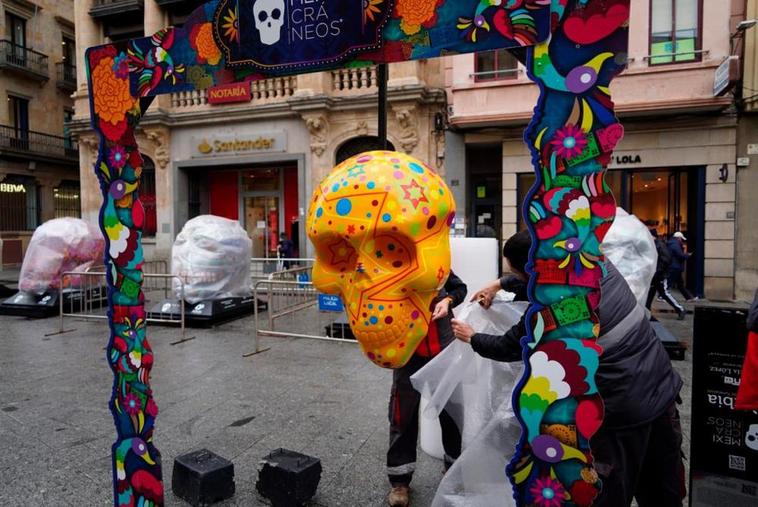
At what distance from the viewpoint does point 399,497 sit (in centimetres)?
324

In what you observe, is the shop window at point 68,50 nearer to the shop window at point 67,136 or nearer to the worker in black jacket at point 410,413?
the shop window at point 67,136

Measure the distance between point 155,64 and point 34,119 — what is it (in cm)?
2677

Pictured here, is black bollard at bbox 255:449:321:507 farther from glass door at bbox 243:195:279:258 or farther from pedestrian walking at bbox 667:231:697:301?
glass door at bbox 243:195:279:258

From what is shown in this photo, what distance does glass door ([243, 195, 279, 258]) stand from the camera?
16406 mm

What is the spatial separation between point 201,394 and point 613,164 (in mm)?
10414

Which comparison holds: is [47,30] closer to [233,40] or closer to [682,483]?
[233,40]

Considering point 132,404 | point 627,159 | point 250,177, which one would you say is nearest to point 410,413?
Result: point 132,404

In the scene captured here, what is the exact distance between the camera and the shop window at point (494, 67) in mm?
12117

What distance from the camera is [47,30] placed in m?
24.6

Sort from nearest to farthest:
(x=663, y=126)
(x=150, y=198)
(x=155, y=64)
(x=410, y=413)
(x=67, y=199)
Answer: (x=155, y=64) → (x=410, y=413) → (x=663, y=126) → (x=150, y=198) → (x=67, y=199)

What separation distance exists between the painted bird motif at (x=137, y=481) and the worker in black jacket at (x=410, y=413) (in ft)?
4.55

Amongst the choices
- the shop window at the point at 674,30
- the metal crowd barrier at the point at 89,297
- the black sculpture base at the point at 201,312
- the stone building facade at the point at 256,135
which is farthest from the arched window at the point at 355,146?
the shop window at the point at 674,30

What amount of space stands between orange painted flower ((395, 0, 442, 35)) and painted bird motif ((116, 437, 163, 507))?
2599 mm

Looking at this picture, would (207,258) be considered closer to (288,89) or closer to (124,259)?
(124,259)
